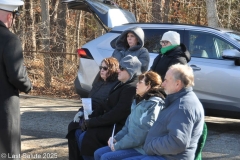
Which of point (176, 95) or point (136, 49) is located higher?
point (136, 49)

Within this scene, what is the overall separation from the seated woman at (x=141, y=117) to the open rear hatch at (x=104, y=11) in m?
3.95

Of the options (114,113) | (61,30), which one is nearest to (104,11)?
(114,113)

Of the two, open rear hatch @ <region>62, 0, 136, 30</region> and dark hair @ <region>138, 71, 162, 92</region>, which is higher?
open rear hatch @ <region>62, 0, 136, 30</region>

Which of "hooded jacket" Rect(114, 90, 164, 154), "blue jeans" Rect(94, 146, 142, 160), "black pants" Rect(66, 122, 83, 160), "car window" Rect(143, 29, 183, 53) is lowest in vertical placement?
"black pants" Rect(66, 122, 83, 160)

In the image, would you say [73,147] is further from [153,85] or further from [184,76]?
[184,76]

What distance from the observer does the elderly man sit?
13.1 feet

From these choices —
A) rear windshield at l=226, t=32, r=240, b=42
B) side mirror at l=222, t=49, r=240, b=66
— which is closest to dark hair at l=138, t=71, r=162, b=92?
side mirror at l=222, t=49, r=240, b=66

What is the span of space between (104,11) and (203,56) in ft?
6.49

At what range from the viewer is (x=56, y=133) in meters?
7.84

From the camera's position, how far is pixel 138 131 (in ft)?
15.3

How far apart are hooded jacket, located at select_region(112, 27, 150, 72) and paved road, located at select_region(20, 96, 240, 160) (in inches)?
63.0

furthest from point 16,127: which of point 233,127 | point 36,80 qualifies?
point 36,80

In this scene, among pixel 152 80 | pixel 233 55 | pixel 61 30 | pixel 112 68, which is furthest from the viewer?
pixel 61 30

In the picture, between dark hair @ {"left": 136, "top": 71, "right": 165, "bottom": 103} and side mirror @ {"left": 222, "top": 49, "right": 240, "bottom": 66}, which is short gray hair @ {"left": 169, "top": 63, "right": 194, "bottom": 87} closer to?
dark hair @ {"left": 136, "top": 71, "right": 165, "bottom": 103}
